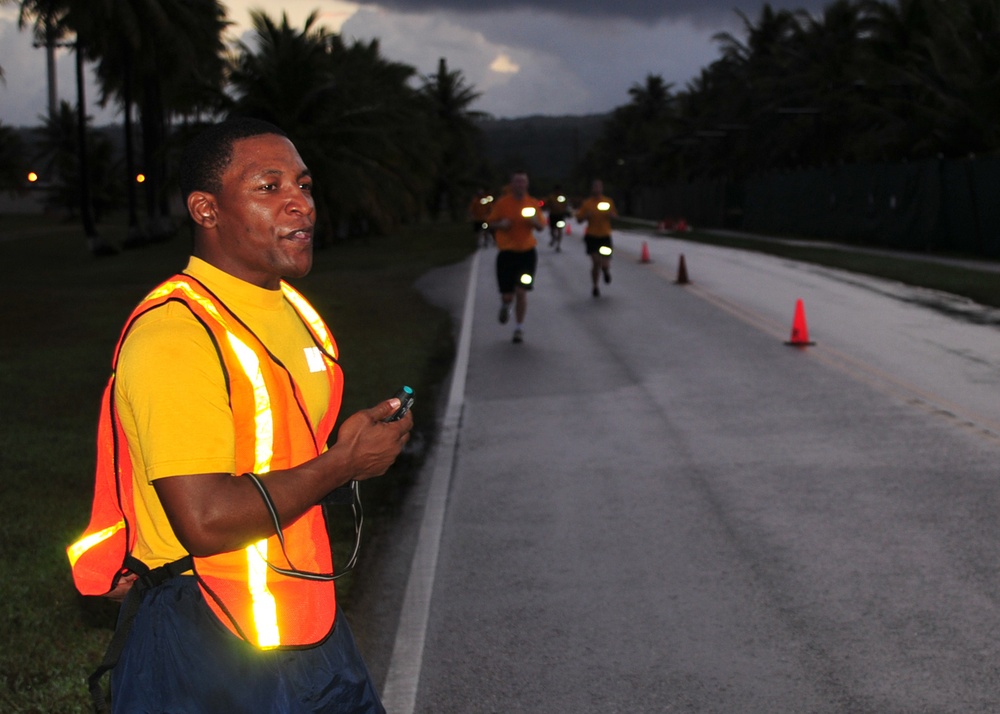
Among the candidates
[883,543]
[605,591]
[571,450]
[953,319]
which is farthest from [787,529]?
[953,319]

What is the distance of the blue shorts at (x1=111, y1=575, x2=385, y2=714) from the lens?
239 cm

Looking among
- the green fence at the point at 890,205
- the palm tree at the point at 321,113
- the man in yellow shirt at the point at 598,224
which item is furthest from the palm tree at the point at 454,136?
the man in yellow shirt at the point at 598,224

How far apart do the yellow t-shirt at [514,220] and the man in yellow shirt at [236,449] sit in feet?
41.3

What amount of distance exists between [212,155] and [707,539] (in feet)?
16.4

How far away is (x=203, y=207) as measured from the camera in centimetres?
257

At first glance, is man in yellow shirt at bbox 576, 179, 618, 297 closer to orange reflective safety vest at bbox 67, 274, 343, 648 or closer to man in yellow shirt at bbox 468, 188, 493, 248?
man in yellow shirt at bbox 468, 188, 493, 248

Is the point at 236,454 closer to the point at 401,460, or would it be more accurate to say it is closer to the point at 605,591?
the point at 605,591

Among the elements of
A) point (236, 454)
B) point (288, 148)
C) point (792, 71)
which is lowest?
point (236, 454)

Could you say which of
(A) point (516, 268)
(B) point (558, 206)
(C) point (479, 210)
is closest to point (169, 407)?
(A) point (516, 268)

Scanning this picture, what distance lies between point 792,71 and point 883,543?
64497mm

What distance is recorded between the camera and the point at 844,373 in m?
12.7

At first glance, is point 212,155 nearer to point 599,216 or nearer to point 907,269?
point 599,216

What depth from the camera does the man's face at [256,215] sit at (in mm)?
2561

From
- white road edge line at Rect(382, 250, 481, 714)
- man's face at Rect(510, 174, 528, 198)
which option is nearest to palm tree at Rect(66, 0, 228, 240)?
man's face at Rect(510, 174, 528, 198)
